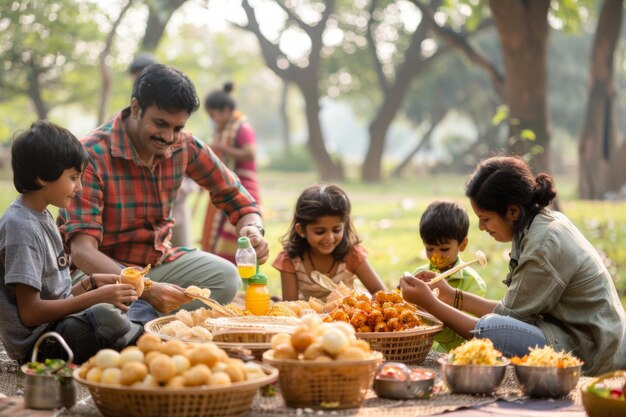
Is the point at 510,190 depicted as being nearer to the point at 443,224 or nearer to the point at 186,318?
the point at 443,224

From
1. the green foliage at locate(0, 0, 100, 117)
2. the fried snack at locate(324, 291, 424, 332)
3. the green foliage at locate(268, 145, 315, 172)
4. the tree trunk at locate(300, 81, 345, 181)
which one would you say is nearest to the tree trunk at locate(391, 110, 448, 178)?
the green foliage at locate(268, 145, 315, 172)

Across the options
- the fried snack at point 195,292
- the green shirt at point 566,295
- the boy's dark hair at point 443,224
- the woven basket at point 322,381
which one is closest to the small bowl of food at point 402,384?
the woven basket at point 322,381

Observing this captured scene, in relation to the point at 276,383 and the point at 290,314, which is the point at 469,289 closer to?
the point at 290,314

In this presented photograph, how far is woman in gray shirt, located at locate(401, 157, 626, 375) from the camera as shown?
445 centimetres

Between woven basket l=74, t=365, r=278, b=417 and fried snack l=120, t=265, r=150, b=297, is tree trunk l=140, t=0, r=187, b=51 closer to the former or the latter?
fried snack l=120, t=265, r=150, b=297

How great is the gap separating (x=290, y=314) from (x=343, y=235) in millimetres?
1154

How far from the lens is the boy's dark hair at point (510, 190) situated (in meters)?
4.57

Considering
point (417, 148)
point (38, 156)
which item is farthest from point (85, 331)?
point (417, 148)

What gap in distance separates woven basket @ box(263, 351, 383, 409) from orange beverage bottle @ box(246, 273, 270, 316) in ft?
4.51

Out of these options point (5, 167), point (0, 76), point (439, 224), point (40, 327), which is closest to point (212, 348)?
point (40, 327)

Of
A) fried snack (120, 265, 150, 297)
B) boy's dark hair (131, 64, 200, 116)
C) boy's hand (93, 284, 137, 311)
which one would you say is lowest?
boy's hand (93, 284, 137, 311)

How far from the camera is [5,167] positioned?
31.5 m

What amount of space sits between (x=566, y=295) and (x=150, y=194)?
95.9 inches

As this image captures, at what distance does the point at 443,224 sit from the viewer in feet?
18.1
